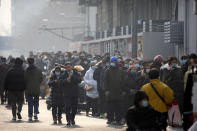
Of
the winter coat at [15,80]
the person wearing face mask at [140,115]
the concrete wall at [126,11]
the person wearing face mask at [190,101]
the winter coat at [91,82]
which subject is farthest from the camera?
the concrete wall at [126,11]

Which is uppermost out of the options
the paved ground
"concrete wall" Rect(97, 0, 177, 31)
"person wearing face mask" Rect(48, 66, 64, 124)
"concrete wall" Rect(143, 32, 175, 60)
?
"concrete wall" Rect(97, 0, 177, 31)

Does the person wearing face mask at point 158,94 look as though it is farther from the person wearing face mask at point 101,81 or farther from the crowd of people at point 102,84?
the person wearing face mask at point 101,81

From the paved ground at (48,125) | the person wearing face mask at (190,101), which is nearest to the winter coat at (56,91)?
the paved ground at (48,125)

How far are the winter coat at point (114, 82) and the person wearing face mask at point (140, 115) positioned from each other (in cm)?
815

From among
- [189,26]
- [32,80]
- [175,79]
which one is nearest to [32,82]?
[32,80]

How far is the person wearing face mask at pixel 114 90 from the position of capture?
56.1 ft

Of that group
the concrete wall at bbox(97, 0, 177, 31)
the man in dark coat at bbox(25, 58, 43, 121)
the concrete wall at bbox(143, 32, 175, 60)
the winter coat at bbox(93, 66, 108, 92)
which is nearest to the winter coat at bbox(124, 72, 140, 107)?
the winter coat at bbox(93, 66, 108, 92)

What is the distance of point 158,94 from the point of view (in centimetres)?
1135

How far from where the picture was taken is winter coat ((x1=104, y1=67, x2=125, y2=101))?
17.1m

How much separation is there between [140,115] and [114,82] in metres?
8.32

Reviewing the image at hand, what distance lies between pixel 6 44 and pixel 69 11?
44.1 meters

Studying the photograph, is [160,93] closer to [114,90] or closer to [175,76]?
[175,76]

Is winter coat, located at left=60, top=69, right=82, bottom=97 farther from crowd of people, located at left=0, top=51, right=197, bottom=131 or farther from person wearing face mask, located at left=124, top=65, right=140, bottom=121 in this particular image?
person wearing face mask, located at left=124, top=65, right=140, bottom=121

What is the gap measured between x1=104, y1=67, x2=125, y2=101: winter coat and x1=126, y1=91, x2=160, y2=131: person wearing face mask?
26.7ft
